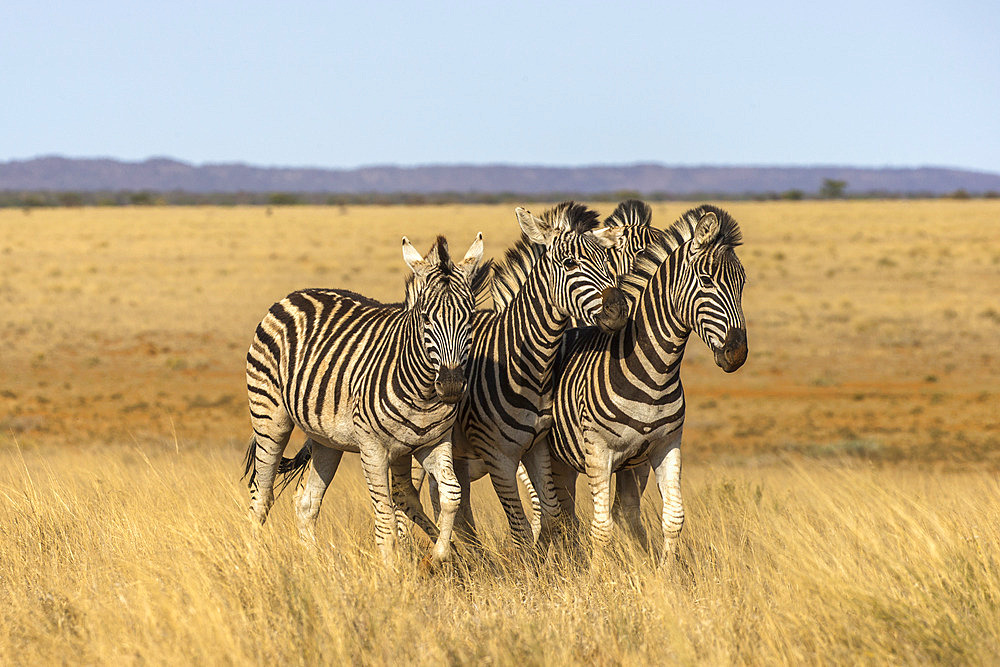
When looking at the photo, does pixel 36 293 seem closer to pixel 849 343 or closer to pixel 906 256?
pixel 849 343

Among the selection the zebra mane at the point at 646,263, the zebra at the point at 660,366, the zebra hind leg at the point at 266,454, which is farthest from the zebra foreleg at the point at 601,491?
the zebra hind leg at the point at 266,454

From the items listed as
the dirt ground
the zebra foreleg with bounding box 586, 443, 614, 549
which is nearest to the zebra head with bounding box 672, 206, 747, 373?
the zebra foreleg with bounding box 586, 443, 614, 549

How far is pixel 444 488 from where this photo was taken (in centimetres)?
541

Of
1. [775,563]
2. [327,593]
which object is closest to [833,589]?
[775,563]

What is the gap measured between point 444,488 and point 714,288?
177 centimetres

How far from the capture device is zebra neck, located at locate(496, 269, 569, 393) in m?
5.76

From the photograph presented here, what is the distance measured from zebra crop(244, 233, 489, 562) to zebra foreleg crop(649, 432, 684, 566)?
1178mm

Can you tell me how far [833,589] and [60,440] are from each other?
12.2 m

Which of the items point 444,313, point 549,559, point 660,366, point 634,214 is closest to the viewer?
point 444,313

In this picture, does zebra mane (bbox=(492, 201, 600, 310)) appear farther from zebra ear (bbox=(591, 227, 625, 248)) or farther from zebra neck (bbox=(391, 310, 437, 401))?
zebra neck (bbox=(391, 310, 437, 401))

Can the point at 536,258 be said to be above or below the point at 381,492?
above

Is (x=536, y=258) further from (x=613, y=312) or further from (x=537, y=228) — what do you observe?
(x=613, y=312)

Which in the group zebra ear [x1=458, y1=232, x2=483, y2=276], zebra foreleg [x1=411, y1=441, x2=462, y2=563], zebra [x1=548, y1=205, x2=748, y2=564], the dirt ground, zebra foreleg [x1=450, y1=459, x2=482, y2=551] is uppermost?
zebra ear [x1=458, y1=232, x2=483, y2=276]

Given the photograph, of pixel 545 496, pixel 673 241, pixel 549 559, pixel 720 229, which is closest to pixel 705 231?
pixel 720 229
